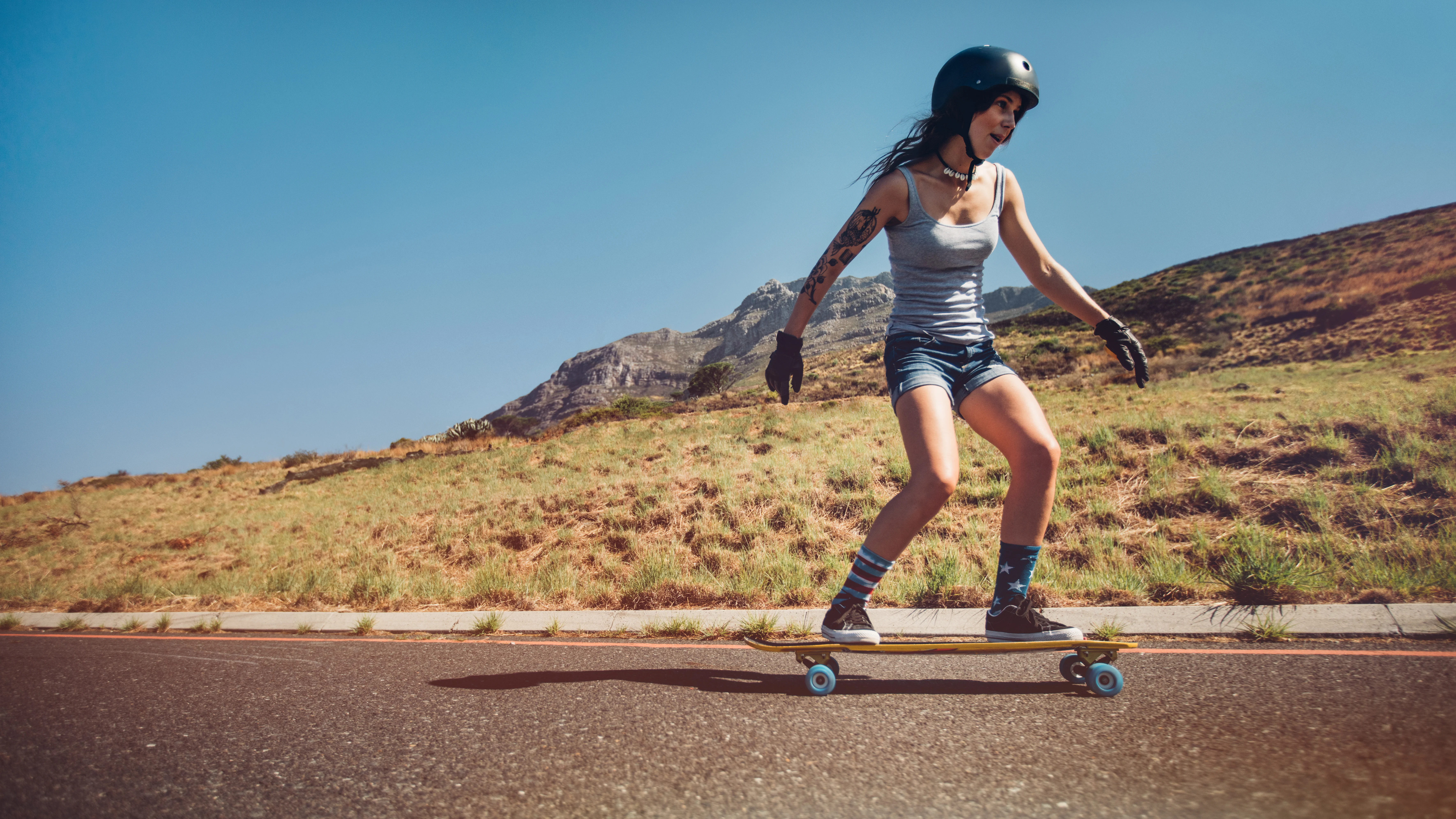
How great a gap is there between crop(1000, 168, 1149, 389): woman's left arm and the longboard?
1388mm

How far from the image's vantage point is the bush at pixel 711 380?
5575 centimetres

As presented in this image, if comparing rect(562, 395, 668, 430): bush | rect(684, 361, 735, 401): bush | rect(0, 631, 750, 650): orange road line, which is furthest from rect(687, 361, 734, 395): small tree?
rect(0, 631, 750, 650): orange road line

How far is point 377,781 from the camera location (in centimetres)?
213

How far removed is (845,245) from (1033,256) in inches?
39.1

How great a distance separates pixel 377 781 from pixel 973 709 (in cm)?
207

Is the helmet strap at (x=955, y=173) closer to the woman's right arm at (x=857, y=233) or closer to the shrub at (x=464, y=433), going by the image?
the woman's right arm at (x=857, y=233)

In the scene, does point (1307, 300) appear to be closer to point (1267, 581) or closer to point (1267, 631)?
point (1267, 581)

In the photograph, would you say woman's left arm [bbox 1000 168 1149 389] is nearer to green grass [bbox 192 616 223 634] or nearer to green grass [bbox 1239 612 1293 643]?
green grass [bbox 1239 612 1293 643]

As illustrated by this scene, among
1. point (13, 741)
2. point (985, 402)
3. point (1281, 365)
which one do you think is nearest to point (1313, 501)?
point (985, 402)

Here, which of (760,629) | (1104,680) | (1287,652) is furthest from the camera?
(760,629)

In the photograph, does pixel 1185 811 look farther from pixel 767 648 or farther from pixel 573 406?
pixel 573 406

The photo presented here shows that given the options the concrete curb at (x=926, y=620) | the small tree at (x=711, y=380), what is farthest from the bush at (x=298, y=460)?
the small tree at (x=711, y=380)

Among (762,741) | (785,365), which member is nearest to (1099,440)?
(785,365)

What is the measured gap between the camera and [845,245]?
3.22 meters
